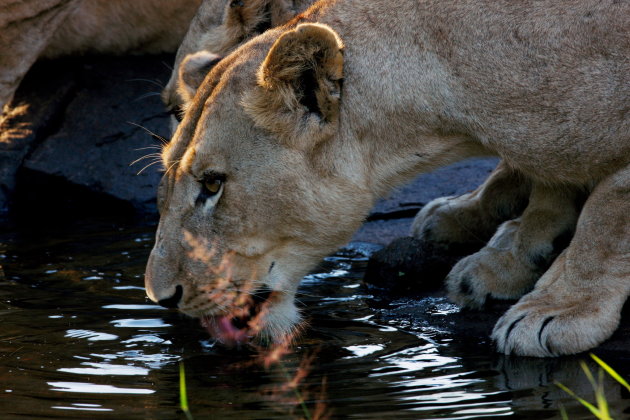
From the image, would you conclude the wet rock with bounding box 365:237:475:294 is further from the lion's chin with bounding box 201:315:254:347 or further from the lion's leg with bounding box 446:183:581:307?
the lion's chin with bounding box 201:315:254:347

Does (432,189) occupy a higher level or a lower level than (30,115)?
lower

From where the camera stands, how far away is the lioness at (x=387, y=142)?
164 inches

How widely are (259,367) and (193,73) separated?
5.14 ft

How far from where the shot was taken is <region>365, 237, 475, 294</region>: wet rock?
533cm

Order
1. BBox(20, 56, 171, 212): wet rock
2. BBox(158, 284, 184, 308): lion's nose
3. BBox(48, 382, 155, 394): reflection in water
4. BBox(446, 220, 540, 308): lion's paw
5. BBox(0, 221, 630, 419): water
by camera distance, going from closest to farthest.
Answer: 1. BBox(0, 221, 630, 419): water
2. BBox(48, 382, 155, 394): reflection in water
3. BBox(158, 284, 184, 308): lion's nose
4. BBox(446, 220, 540, 308): lion's paw
5. BBox(20, 56, 171, 212): wet rock

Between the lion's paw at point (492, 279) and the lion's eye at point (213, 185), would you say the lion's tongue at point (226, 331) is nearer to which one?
the lion's eye at point (213, 185)

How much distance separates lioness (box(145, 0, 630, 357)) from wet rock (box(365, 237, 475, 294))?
863 millimetres

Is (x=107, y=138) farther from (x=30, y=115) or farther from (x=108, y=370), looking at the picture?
(x=108, y=370)

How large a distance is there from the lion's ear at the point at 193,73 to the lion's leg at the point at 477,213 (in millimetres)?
1425

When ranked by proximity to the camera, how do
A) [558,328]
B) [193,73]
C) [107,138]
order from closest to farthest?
[558,328], [193,73], [107,138]

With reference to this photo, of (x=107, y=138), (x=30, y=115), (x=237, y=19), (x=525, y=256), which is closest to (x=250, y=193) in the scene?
(x=525, y=256)

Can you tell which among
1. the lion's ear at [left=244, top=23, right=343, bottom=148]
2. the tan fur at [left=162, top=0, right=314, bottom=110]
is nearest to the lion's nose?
the lion's ear at [left=244, top=23, right=343, bottom=148]

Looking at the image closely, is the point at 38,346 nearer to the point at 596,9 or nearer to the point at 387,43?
the point at 387,43

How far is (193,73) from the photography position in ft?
16.9
